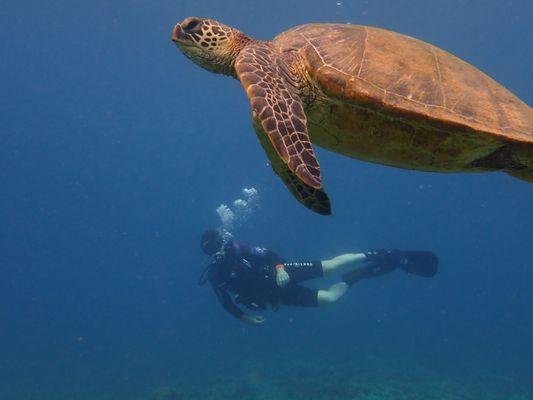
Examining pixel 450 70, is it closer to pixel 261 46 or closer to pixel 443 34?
pixel 261 46

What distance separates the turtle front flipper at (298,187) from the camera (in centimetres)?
316

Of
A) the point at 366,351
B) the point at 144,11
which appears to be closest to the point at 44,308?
the point at 144,11

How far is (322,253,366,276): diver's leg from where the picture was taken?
12.8 m

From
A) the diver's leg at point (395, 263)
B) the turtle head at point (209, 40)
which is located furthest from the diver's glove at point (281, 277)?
the turtle head at point (209, 40)

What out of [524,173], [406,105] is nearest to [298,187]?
[406,105]

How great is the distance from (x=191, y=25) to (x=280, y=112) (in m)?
1.73

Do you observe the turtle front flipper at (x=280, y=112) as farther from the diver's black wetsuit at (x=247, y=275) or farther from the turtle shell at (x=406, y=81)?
the diver's black wetsuit at (x=247, y=275)

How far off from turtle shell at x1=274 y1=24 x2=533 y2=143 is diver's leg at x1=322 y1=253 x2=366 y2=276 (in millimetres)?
9527

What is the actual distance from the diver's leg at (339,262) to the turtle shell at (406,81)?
31.3ft

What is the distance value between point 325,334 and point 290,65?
27.9 metres

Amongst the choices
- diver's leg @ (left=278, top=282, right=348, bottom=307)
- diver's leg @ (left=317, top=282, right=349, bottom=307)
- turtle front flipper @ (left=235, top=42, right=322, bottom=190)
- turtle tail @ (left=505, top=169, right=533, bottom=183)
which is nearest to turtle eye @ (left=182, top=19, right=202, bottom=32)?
turtle front flipper @ (left=235, top=42, right=322, bottom=190)

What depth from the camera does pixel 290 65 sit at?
3.57m

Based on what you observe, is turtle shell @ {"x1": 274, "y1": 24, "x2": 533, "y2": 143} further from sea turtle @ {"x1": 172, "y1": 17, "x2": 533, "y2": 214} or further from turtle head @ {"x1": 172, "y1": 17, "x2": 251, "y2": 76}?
turtle head @ {"x1": 172, "y1": 17, "x2": 251, "y2": 76}

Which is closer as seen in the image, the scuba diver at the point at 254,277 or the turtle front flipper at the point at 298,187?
the turtle front flipper at the point at 298,187
